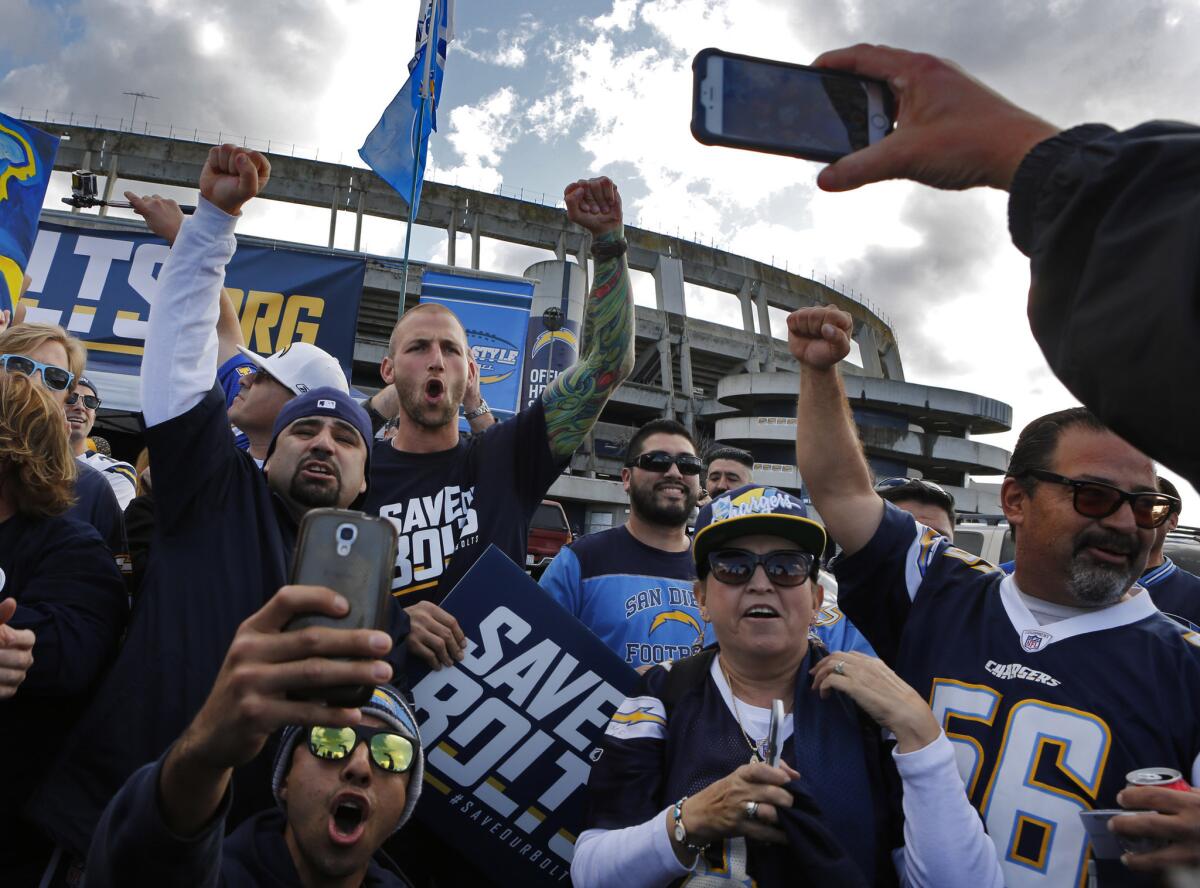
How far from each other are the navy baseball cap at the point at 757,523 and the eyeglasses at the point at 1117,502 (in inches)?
27.8

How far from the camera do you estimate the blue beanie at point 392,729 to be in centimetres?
203

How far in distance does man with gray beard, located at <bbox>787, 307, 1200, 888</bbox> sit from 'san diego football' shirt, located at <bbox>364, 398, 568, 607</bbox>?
46.4 inches

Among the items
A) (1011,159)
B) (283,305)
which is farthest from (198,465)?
(283,305)

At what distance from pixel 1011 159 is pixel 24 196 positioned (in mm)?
6214

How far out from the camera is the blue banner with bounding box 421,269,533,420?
754 centimetres

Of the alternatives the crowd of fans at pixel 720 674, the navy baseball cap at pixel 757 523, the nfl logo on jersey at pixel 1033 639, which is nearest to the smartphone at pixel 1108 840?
the crowd of fans at pixel 720 674

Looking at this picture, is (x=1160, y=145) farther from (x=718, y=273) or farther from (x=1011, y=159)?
(x=718, y=273)

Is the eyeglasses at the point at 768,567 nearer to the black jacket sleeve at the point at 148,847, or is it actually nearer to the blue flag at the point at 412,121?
the black jacket sleeve at the point at 148,847

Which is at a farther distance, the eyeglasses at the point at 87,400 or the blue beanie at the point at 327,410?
the eyeglasses at the point at 87,400

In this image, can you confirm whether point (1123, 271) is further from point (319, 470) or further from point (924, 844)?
point (319, 470)

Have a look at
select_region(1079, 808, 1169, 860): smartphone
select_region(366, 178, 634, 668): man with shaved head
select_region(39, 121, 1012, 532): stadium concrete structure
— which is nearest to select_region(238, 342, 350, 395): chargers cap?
select_region(366, 178, 634, 668): man with shaved head

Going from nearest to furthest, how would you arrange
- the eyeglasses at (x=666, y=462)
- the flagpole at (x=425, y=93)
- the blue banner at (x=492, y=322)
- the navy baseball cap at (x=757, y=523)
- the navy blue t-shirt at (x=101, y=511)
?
the navy baseball cap at (x=757, y=523), the navy blue t-shirt at (x=101, y=511), the eyeglasses at (x=666, y=462), the blue banner at (x=492, y=322), the flagpole at (x=425, y=93)

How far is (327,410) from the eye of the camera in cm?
265

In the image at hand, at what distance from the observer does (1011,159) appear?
33.5 inches
